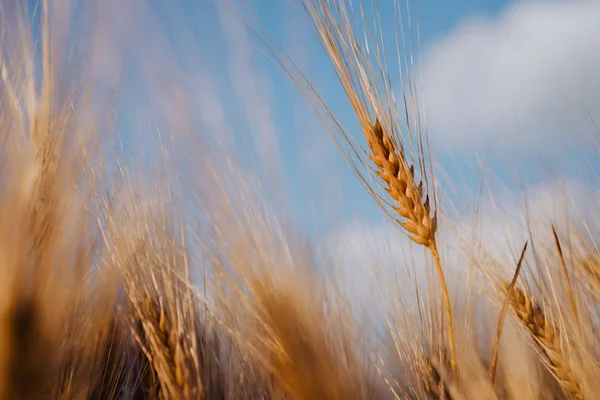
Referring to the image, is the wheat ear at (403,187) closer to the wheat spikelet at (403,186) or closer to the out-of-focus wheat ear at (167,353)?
the wheat spikelet at (403,186)

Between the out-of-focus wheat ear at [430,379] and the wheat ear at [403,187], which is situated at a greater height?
the wheat ear at [403,187]

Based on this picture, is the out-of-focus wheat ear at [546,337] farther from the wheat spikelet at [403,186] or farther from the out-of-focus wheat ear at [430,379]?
the wheat spikelet at [403,186]

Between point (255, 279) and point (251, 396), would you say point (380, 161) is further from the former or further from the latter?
point (251, 396)

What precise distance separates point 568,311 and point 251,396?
72cm

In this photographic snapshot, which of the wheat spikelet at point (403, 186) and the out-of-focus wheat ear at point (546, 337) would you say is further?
the out-of-focus wheat ear at point (546, 337)

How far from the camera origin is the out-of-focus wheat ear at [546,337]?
1163 millimetres

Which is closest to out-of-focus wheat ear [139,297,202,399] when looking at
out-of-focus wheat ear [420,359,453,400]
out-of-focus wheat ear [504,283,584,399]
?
out-of-focus wheat ear [420,359,453,400]

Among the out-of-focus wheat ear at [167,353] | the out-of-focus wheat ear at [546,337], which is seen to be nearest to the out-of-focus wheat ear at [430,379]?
the out-of-focus wheat ear at [546,337]

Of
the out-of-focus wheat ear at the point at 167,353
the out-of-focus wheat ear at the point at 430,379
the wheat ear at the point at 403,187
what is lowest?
the out-of-focus wheat ear at the point at 430,379

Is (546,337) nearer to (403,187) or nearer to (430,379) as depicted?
(430,379)

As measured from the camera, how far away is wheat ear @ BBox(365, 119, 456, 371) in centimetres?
100

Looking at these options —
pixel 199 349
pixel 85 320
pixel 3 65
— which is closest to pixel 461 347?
pixel 199 349

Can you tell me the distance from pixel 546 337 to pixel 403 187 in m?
0.54

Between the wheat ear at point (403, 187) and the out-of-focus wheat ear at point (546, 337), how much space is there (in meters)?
0.42
